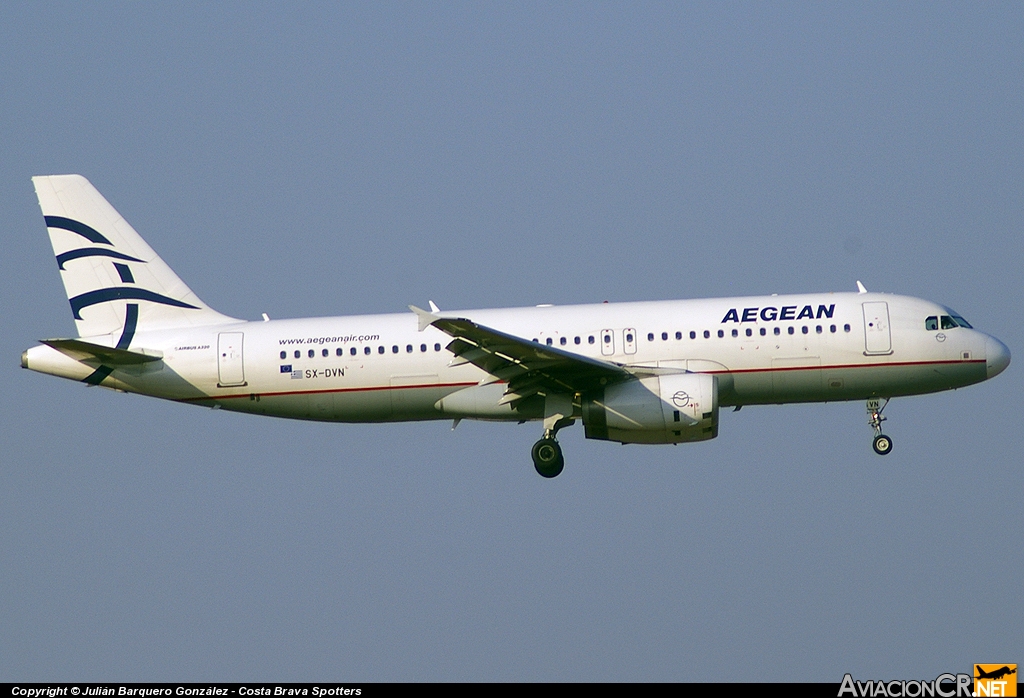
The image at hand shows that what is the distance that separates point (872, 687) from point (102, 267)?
25757 mm

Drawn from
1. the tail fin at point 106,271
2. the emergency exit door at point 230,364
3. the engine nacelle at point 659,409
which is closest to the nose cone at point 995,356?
the engine nacelle at point 659,409

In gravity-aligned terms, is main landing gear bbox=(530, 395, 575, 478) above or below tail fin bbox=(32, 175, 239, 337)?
below

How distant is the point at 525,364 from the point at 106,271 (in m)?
13.2

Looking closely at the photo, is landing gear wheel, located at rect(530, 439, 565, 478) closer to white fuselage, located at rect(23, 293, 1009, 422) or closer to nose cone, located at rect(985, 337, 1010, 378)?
white fuselage, located at rect(23, 293, 1009, 422)

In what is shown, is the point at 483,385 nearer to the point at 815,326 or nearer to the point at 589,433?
the point at 589,433

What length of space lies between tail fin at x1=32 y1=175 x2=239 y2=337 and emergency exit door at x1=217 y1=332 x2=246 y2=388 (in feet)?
5.83

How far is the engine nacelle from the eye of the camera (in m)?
38.1

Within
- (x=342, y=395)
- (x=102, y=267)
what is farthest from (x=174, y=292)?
(x=342, y=395)

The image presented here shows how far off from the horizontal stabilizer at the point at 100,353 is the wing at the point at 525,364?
8500mm

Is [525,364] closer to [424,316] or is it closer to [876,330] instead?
[424,316]

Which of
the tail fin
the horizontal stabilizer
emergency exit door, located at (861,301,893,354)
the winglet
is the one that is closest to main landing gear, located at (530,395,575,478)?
the winglet

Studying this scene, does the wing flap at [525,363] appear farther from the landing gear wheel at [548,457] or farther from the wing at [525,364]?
the landing gear wheel at [548,457]

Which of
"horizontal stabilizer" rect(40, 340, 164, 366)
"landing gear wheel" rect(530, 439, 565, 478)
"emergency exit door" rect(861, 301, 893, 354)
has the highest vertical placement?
"horizontal stabilizer" rect(40, 340, 164, 366)

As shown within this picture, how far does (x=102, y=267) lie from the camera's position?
43.8 metres
